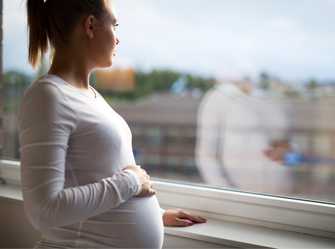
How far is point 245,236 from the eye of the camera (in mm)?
1204

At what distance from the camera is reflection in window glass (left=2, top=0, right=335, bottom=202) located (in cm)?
136

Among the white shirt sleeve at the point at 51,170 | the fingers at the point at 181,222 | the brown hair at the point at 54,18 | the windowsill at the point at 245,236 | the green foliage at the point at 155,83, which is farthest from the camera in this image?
the green foliage at the point at 155,83

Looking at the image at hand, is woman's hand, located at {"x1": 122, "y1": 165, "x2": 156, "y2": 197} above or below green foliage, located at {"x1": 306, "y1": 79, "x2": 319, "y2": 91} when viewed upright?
below

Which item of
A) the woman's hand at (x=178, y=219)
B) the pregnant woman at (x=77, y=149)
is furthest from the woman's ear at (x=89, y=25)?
the woman's hand at (x=178, y=219)

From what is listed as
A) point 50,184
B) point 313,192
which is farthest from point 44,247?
point 313,192

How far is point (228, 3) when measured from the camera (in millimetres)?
1438

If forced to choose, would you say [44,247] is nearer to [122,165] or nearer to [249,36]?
[122,165]

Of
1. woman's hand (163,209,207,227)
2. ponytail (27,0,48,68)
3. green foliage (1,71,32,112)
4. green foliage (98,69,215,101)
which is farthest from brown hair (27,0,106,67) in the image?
green foliage (1,71,32,112)

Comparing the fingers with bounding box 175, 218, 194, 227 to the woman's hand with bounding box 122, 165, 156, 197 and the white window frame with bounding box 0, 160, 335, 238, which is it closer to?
the white window frame with bounding box 0, 160, 335, 238

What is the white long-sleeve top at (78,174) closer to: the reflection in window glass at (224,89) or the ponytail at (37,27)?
the ponytail at (37,27)

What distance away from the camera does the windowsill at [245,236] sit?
3.77 feet

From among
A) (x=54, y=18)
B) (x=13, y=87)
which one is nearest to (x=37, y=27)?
(x=54, y=18)

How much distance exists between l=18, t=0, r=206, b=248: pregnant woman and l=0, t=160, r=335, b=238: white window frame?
0.28 m

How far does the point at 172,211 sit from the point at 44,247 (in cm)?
36
